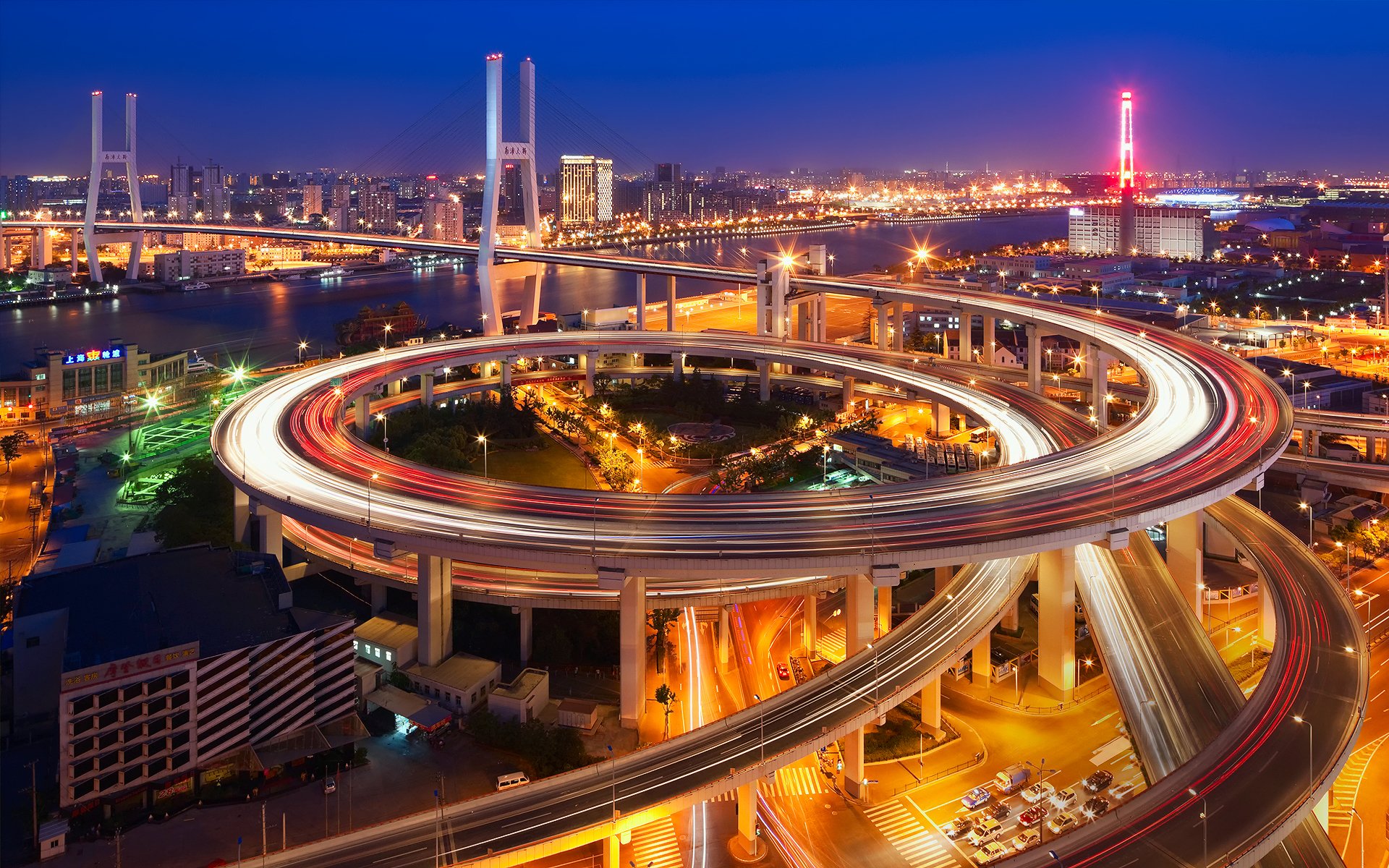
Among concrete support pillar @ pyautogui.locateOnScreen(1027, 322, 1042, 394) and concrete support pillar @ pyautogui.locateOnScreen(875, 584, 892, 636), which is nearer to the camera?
concrete support pillar @ pyautogui.locateOnScreen(875, 584, 892, 636)

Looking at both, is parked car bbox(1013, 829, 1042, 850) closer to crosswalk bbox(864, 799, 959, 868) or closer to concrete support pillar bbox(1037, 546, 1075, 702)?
crosswalk bbox(864, 799, 959, 868)

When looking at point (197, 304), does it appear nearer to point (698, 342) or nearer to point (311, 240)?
point (311, 240)

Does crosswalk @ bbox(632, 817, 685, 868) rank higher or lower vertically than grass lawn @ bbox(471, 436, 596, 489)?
lower

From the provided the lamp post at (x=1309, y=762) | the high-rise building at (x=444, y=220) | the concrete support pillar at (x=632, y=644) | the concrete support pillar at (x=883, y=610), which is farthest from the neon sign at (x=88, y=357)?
the high-rise building at (x=444, y=220)

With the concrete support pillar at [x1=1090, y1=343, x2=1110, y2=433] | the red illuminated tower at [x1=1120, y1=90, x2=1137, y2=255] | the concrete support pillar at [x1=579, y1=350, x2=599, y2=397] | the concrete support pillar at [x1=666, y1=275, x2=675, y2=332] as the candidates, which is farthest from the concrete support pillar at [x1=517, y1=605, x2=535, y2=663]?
the red illuminated tower at [x1=1120, y1=90, x2=1137, y2=255]

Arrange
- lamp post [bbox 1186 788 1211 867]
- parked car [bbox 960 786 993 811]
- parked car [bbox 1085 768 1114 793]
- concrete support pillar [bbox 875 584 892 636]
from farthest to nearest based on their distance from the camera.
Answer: concrete support pillar [bbox 875 584 892 636] → parked car [bbox 1085 768 1114 793] → parked car [bbox 960 786 993 811] → lamp post [bbox 1186 788 1211 867]

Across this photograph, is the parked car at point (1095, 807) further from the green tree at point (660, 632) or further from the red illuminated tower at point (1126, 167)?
the red illuminated tower at point (1126, 167)

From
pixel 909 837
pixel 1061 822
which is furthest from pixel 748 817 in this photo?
pixel 1061 822
